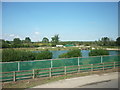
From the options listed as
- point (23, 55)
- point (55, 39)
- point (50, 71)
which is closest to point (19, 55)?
point (23, 55)

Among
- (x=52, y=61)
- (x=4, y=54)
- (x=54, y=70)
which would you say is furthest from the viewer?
(x=4, y=54)

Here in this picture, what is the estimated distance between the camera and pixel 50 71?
986cm

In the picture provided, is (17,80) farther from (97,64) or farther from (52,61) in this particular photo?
(97,64)

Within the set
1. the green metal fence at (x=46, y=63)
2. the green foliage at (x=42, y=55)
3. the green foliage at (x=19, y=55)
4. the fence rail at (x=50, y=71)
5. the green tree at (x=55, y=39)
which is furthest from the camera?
the green tree at (x=55, y=39)

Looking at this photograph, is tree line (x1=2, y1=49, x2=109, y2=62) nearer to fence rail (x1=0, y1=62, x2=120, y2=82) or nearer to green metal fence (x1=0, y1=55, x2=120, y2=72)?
green metal fence (x1=0, y1=55, x2=120, y2=72)

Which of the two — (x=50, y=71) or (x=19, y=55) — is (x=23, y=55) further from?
(x=50, y=71)

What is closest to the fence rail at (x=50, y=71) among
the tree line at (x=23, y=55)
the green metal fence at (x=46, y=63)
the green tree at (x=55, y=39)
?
the green metal fence at (x=46, y=63)

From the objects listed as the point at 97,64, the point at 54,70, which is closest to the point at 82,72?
the point at 97,64

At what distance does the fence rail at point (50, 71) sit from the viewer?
8.69 meters

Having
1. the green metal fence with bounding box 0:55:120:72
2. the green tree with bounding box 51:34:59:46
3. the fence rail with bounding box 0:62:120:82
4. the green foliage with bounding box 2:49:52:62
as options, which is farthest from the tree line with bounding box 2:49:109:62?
the green tree with bounding box 51:34:59:46

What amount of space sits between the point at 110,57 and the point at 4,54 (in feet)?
34.5

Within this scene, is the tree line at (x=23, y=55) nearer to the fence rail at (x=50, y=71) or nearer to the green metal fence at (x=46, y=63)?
the green metal fence at (x=46, y=63)

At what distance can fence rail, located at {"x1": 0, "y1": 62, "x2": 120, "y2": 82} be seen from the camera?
869 centimetres

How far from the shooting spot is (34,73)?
9328mm
